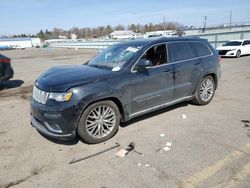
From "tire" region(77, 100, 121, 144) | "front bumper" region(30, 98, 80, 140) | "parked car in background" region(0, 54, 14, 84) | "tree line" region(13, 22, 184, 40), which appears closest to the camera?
"front bumper" region(30, 98, 80, 140)

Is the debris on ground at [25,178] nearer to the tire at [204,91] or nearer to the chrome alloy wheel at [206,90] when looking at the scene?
the tire at [204,91]

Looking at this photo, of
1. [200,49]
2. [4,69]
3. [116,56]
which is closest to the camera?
[116,56]

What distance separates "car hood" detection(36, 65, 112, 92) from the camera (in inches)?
149

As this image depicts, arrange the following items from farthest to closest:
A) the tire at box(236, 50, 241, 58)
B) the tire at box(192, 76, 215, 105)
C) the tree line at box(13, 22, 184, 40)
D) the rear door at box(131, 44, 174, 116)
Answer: the tree line at box(13, 22, 184, 40)
the tire at box(236, 50, 241, 58)
the tire at box(192, 76, 215, 105)
the rear door at box(131, 44, 174, 116)

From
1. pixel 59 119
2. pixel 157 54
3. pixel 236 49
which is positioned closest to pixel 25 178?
pixel 59 119

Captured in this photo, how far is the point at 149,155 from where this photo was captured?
366 centimetres

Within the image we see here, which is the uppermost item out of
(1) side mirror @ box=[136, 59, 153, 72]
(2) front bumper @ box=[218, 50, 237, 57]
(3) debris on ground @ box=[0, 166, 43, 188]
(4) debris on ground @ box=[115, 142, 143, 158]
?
(1) side mirror @ box=[136, 59, 153, 72]

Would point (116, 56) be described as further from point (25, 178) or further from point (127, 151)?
point (25, 178)

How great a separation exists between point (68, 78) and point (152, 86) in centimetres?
167

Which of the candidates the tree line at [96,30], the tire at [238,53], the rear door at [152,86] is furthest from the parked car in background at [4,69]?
the tree line at [96,30]

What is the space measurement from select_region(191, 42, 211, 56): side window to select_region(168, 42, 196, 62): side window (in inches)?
7.7

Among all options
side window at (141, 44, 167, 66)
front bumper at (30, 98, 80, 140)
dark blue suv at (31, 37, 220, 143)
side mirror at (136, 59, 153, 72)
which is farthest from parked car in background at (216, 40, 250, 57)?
front bumper at (30, 98, 80, 140)

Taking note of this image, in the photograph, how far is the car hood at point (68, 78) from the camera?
379 cm

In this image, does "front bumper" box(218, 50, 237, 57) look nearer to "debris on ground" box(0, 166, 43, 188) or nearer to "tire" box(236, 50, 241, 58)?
"tire" box(236, 50, 241, 58)
